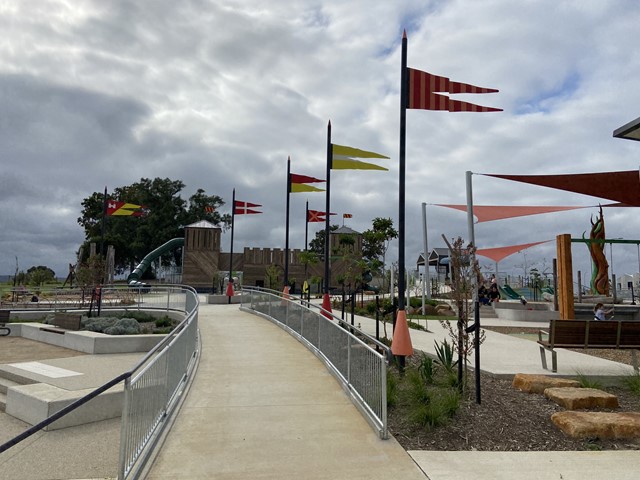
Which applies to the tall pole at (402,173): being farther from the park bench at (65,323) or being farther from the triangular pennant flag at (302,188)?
the park bench at (65,323)

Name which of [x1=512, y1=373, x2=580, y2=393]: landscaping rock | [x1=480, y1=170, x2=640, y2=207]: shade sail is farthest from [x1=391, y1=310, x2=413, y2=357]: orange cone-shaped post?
[x1=480, y1=170, x2=640, y2=207]: shade sail

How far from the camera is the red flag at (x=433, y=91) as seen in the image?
925cm

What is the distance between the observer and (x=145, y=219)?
63094 mm

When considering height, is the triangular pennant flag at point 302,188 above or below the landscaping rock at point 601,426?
above

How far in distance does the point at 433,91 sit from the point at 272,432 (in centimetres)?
690

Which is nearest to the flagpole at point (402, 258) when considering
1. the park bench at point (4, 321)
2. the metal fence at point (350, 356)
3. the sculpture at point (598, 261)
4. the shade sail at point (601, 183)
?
the metal fence at point (350, 356)

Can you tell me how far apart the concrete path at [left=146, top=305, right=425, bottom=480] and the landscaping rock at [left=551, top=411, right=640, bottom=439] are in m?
2.09

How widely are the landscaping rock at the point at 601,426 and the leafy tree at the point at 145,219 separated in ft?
198

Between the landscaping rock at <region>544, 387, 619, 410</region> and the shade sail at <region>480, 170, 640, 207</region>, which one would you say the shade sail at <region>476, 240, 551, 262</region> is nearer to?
the shade sail at <region>480, 170, 640, 207</region>

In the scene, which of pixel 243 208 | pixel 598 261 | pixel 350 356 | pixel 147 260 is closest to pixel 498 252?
pixel 598 261

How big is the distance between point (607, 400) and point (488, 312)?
627 inches

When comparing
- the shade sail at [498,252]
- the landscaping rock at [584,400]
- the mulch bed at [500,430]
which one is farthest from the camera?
the shade sail at [498,252]

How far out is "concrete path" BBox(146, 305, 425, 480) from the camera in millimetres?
4582

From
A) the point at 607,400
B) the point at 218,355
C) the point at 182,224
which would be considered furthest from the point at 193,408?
the point at 182,224
